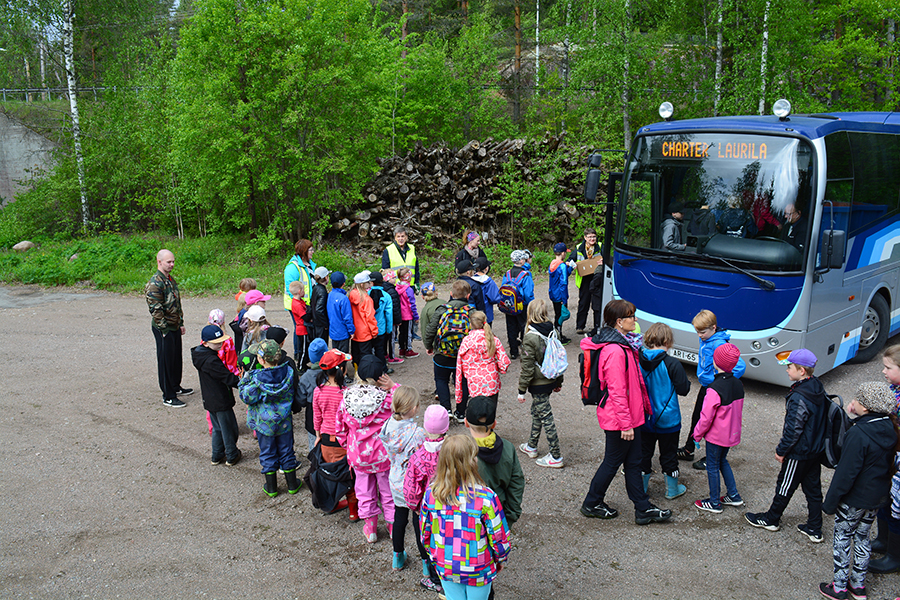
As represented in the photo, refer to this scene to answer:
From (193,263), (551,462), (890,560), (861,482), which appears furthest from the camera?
(193,263)

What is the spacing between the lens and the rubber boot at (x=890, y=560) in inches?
177

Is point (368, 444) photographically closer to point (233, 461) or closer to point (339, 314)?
point (233, 461)

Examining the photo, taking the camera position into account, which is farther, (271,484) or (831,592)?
(271,484)

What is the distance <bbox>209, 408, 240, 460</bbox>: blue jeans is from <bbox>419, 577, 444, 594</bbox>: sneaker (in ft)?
9.44

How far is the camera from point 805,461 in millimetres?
4758

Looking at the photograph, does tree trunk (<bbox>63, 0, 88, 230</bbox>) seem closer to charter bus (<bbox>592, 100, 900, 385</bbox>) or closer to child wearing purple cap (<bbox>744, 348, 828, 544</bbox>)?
charter bus (<bbox>592, 100, 900, 385</bbox>)

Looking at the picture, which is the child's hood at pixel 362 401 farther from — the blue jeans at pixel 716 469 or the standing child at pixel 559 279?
the standing child at pixel 559 279

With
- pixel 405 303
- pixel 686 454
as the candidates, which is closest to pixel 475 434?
pixel 686 454

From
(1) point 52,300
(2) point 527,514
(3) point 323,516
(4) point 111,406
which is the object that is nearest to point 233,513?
(3) point 323,516

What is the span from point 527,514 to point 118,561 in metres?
3.38

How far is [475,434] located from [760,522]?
292cm

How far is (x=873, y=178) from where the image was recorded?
842cm

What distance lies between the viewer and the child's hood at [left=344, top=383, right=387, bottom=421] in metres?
4.63

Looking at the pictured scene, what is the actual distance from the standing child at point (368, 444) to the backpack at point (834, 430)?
3300 millimetres
